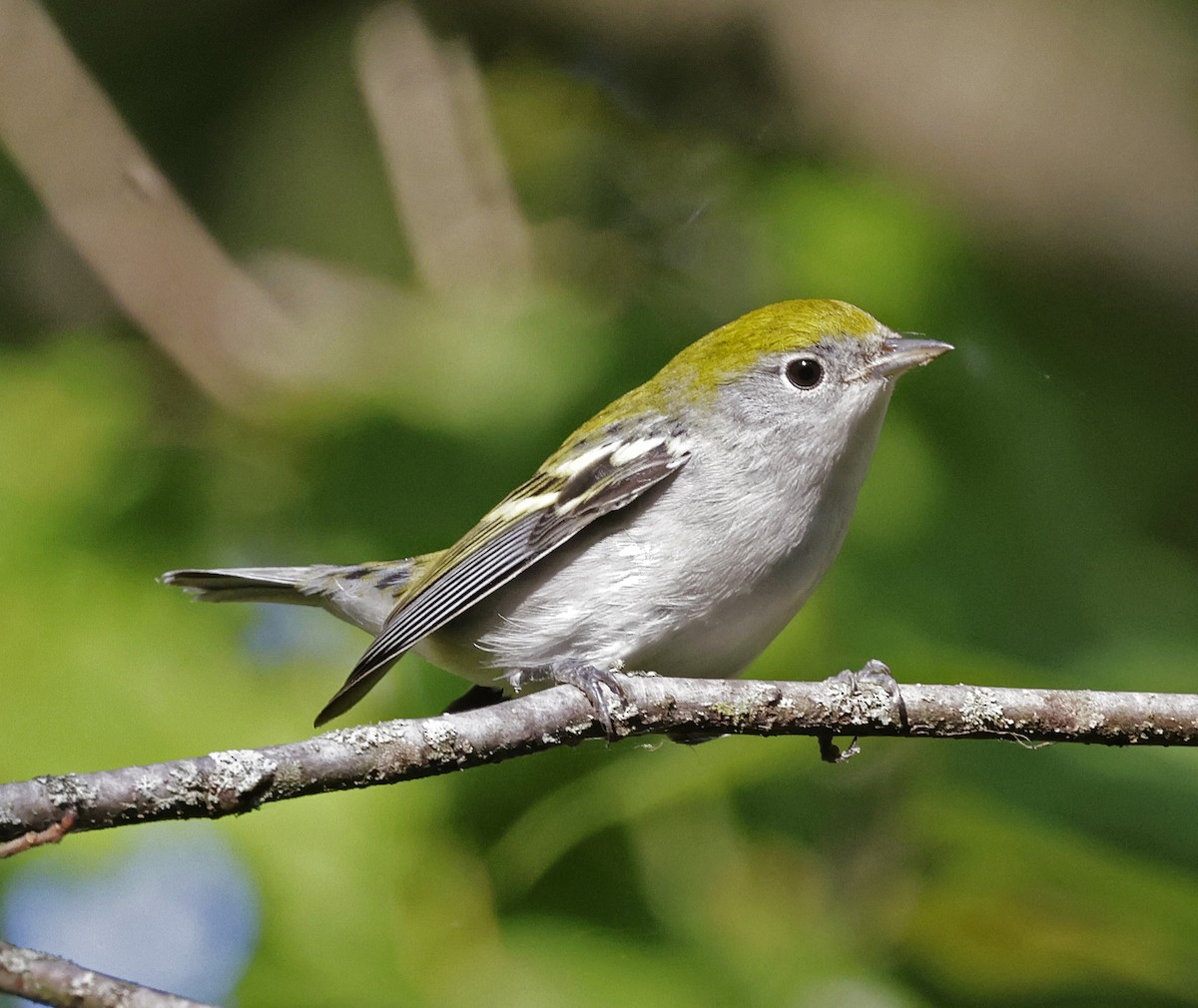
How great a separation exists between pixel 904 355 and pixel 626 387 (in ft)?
2.78

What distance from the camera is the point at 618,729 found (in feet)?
8.36

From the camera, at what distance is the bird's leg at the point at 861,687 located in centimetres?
245

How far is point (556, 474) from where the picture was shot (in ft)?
11.4

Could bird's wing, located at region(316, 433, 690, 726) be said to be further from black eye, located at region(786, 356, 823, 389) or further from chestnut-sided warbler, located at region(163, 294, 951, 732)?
black eye, located at region(786, 356, 823, 389)

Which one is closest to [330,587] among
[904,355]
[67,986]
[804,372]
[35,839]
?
[804,372]

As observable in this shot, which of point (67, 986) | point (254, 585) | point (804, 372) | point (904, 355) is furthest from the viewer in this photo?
point (254, 585)

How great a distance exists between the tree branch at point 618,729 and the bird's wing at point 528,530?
26.5 inches

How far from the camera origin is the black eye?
11.0 ft

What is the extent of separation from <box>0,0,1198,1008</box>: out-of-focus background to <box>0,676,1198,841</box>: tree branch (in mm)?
329

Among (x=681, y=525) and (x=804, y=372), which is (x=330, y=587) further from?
(x=804, y=372)

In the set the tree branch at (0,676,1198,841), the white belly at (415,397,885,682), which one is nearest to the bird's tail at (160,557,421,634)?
the white belly at (415,397,885,682)

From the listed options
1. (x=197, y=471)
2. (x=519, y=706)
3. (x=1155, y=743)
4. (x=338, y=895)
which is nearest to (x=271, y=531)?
(x=197, y=471)

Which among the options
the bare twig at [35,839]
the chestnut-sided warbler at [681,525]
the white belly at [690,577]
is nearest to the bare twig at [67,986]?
the bare twig at [35,839]

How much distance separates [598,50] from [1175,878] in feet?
12.9
